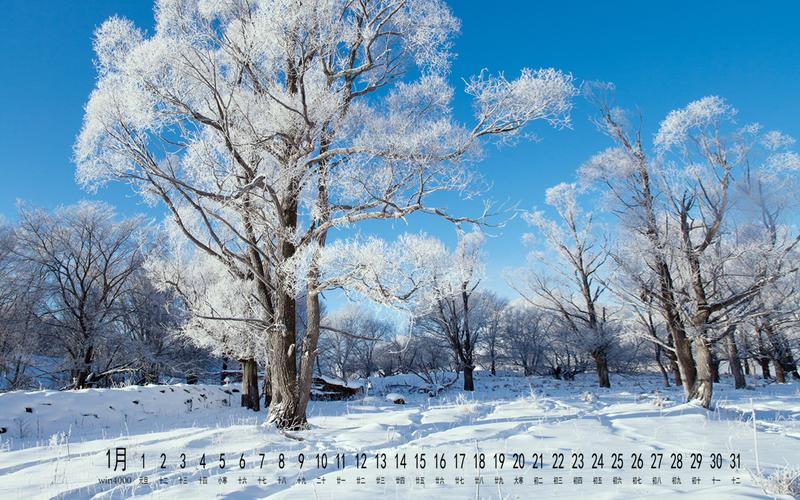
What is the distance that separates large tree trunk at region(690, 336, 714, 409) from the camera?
8.70 m

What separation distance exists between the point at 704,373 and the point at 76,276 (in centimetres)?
2441

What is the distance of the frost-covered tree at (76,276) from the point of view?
1870cm

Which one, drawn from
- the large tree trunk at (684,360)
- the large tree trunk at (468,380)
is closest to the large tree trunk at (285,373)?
the large tree trunk at (684,360)

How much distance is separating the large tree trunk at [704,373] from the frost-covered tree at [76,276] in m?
19.8

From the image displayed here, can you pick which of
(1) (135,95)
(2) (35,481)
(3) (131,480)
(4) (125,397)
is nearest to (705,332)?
(3) (131,480)

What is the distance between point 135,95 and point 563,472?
7709 mm

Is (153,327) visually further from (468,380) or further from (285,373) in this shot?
(285,373)

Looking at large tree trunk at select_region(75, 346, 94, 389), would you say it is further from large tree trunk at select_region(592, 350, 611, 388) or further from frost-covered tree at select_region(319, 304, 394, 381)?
frost-covered tree at select_region(319, 304, 394, 381)

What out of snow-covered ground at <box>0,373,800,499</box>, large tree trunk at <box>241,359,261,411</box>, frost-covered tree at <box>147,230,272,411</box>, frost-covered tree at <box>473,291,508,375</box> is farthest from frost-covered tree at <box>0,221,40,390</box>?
frost-covered tree at <box>473,291,508,375</box>

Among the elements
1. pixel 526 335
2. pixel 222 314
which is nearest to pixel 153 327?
pixel 222 314

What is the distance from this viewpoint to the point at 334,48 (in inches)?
303

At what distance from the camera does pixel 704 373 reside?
8.90 m

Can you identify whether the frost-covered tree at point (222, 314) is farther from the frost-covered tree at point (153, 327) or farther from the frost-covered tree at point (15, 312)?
the frost-covered tree at point (15, 312)

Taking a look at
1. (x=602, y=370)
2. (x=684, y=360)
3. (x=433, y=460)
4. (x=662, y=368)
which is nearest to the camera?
(x=433, y=460)
